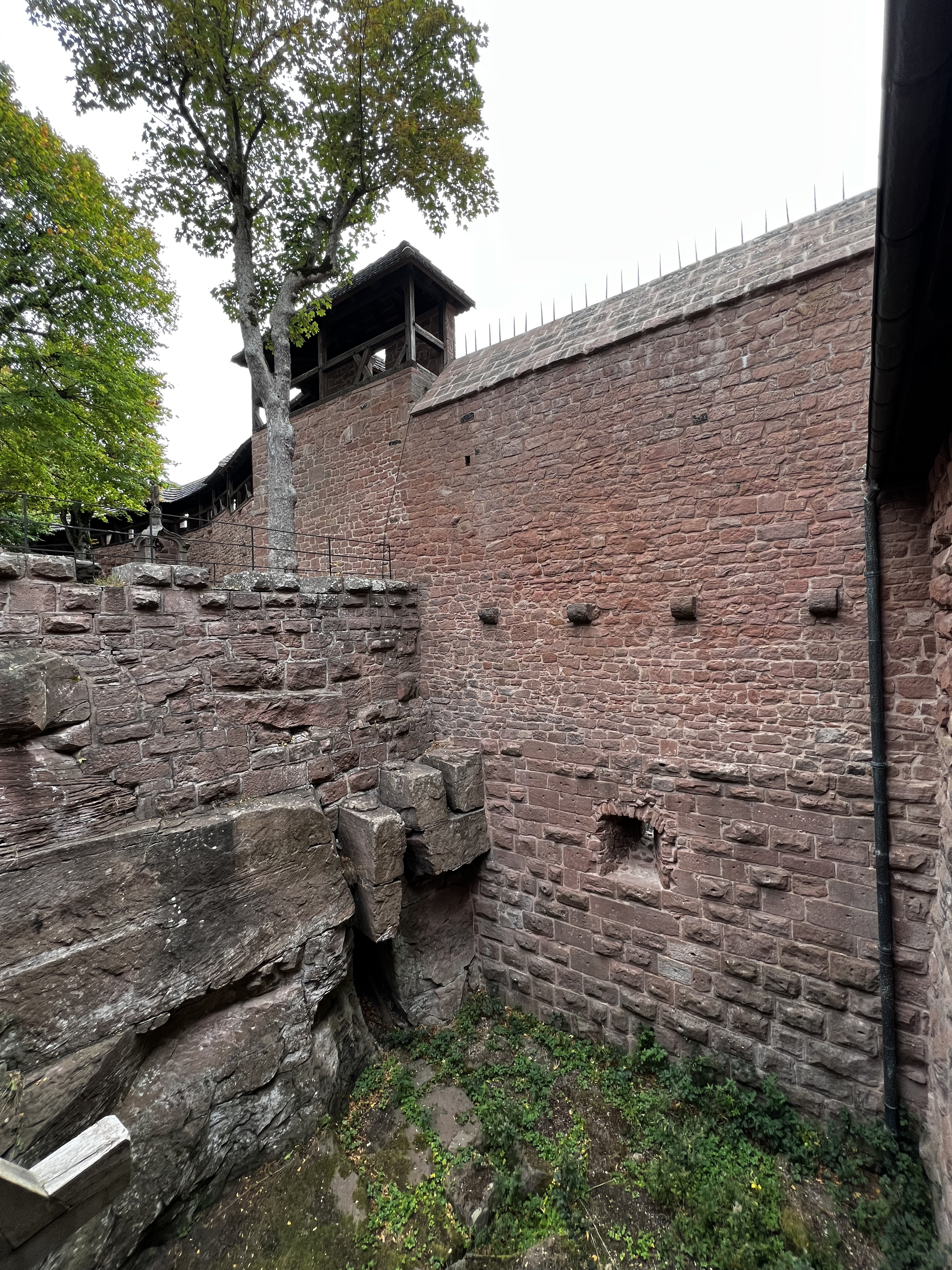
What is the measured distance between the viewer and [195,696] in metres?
4.41

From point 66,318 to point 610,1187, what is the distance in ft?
40.9

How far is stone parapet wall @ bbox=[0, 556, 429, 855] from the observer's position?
11.8ft

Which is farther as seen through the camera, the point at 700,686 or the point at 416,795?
the point at 416,795

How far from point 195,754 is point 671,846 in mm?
4224

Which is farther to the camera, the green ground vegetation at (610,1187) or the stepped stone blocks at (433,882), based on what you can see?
the stepped stone blocks at (433,882)

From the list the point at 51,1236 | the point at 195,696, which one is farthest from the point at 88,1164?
the point at 195,696

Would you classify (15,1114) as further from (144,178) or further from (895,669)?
(144,178)

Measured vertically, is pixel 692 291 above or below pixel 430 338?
below

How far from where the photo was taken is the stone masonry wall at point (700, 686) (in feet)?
13.1

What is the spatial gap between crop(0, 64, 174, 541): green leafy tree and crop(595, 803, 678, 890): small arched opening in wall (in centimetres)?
944

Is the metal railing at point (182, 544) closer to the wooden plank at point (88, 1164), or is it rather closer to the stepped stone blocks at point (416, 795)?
the stepped stone blocks at point (416, 795)

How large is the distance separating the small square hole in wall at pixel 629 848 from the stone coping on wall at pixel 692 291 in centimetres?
470

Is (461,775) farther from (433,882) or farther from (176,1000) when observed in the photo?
(176,1000)

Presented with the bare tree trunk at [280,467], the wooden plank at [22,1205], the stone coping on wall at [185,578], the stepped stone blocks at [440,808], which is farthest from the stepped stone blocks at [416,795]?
the wooden plank at [22,1205]
